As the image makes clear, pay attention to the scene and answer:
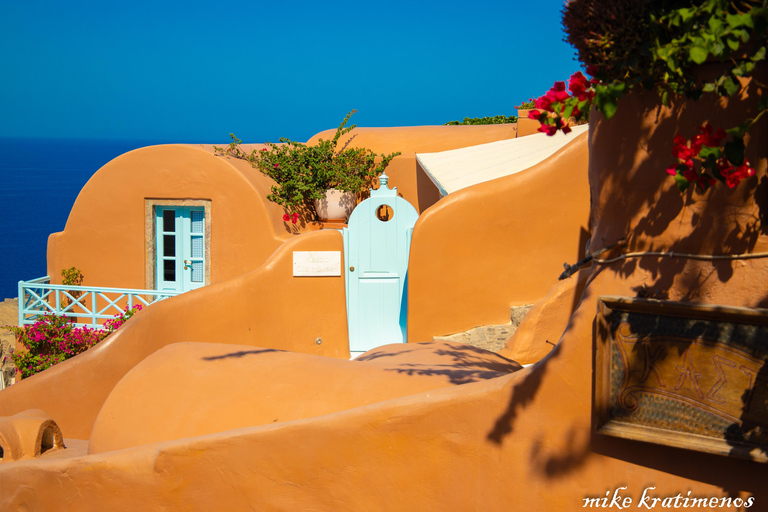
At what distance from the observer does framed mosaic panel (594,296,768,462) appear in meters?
2.43

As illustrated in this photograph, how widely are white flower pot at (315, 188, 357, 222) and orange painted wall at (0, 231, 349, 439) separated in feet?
8.25

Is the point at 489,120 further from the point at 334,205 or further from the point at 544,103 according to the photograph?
the point at 544,103

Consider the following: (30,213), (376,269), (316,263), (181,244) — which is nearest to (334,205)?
(376,269)

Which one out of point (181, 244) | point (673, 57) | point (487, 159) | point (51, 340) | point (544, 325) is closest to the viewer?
point (673, 57)

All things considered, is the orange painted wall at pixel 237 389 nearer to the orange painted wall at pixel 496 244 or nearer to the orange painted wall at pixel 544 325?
the orange painted wall at pixel 544 325

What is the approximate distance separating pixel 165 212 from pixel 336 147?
12.2ft

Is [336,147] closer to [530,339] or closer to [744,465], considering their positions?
[530,339]

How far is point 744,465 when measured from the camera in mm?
2533

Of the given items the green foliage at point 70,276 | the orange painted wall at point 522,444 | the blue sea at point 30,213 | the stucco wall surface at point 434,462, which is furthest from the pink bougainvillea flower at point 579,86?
the green foliage at point 70,276

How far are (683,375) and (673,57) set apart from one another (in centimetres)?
133

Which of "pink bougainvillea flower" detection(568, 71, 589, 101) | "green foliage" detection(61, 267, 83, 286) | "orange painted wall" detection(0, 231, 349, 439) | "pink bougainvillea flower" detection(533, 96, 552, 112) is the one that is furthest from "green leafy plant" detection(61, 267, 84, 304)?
"pink bougainvillea flower" detection(568, 71, 589, 101)

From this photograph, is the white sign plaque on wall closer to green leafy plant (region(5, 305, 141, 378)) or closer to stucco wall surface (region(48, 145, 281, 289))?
stucco wall surface (region(48, 145, 281, 289))

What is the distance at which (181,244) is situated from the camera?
35.4 ft

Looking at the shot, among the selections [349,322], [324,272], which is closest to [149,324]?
[324,272]
